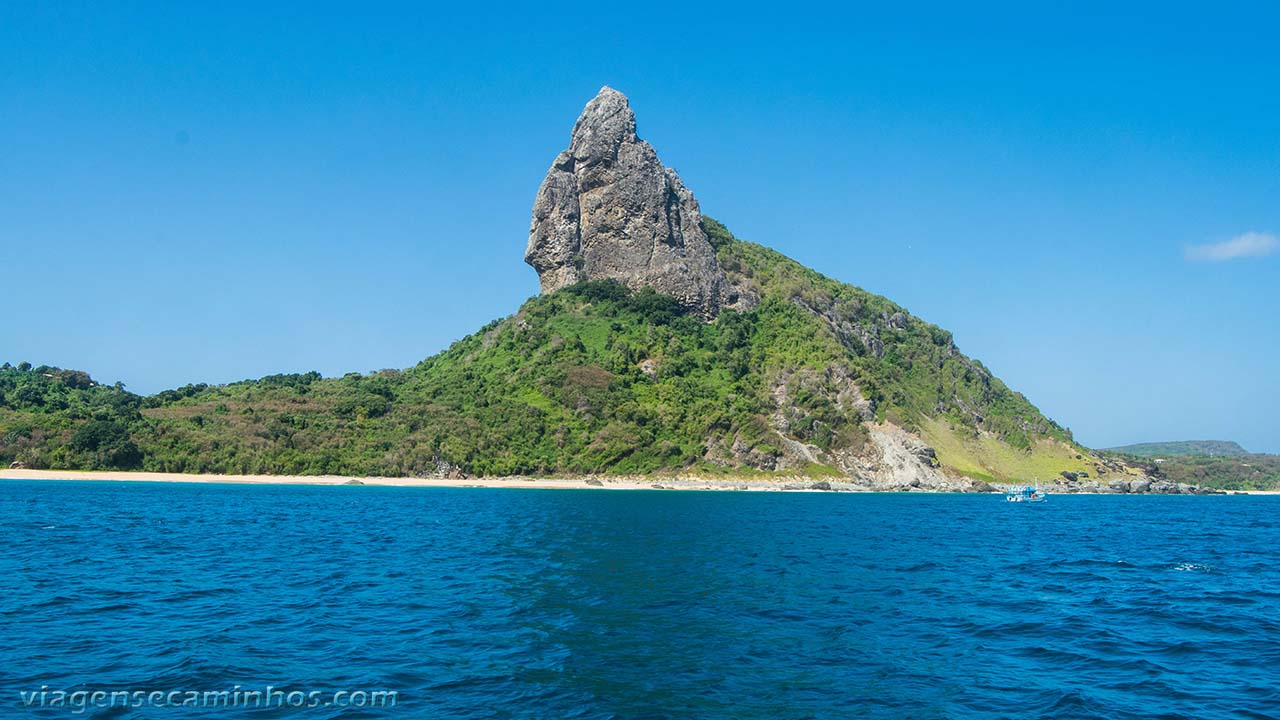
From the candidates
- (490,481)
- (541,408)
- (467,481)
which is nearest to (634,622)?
(490,481)

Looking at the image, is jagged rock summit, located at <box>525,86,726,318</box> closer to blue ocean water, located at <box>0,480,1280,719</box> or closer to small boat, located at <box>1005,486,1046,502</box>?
small boat, located at <box>1005,486,1046,502</box>

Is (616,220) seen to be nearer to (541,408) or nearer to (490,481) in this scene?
(541,408)

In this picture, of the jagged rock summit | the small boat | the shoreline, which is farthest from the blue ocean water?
the jagged rock summit

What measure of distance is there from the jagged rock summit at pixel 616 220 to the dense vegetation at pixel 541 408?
19.5 ft

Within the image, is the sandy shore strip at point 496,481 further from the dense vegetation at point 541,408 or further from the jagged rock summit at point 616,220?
the jagged rock summit at point 616,220

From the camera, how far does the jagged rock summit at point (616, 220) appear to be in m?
194

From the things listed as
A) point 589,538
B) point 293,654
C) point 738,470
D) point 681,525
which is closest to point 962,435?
point 738,470

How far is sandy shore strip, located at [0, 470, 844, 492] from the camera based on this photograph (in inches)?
4695

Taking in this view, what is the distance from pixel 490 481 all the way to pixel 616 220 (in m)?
84.2

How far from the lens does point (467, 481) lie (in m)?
136

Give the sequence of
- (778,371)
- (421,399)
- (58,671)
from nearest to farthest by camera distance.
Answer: (58,671)
(421,399)
(778,371)

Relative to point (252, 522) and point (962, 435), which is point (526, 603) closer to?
point (252, 522)

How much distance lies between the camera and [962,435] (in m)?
193

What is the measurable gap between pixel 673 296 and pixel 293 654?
175 metres
